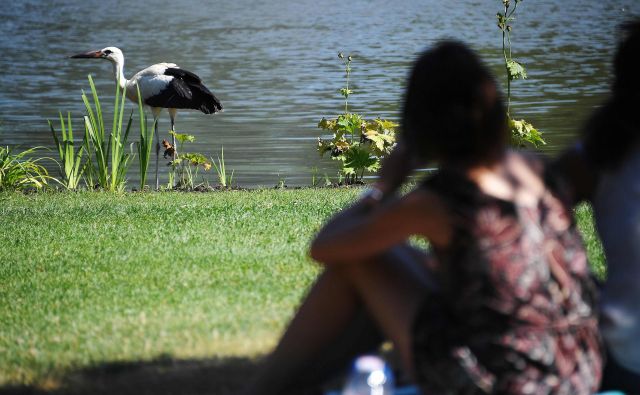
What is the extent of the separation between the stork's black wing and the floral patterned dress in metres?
8.77

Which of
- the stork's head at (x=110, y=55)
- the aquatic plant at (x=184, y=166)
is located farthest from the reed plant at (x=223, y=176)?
the stork's head at (x=110, y=55)

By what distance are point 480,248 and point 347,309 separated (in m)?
0.58

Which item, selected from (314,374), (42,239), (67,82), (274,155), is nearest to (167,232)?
(42,239)

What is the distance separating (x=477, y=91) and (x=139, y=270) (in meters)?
3.12

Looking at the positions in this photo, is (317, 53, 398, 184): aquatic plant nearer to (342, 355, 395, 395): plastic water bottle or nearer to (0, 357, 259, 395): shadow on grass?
(0, 357, 259, 395): shadow on grass

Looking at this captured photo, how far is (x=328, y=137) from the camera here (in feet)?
39.0

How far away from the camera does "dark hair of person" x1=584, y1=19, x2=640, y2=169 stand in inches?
107

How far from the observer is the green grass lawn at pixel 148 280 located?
157 inches

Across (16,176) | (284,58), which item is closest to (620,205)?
(16,176)

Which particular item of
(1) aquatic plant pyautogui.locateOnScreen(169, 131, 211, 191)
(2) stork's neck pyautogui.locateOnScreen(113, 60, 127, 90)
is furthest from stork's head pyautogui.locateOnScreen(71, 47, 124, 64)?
(1) aquatic plant pyautogui.locateOnScreen(169, 131, 211, 191)

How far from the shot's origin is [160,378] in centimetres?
369

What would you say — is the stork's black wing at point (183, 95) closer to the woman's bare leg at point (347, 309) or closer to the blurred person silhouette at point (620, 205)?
the woman's bare leg at point (347, 309)

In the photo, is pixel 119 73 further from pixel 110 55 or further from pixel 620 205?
pixel 620 205

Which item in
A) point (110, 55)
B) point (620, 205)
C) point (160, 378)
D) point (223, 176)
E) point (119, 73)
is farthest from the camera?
point (110, 55)
